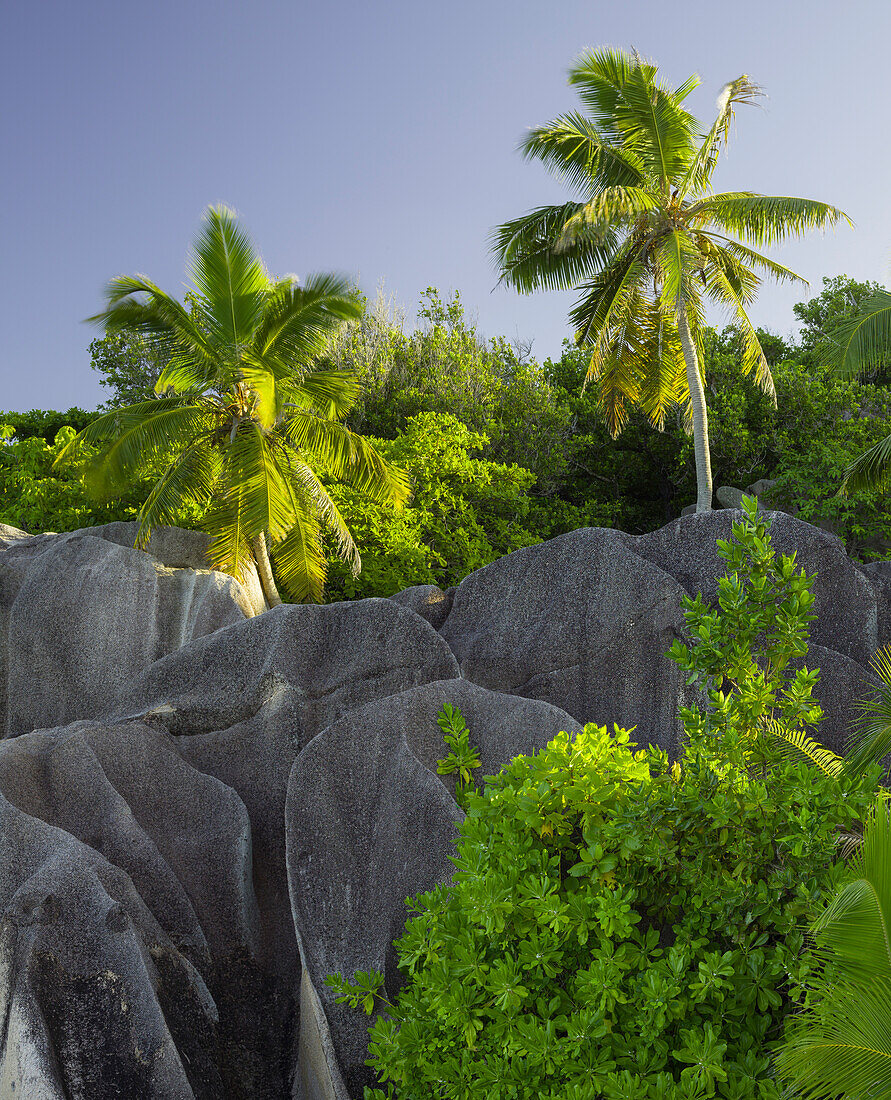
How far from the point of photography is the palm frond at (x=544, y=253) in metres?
16.8

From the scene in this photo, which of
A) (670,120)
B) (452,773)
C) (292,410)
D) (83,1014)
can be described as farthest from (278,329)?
(83,1014)

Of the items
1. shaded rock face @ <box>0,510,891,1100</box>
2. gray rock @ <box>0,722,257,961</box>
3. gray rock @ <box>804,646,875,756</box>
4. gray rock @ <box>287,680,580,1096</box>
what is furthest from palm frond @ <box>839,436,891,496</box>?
gray rock @ <box>0,722,257,961</box>

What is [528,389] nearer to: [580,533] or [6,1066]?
[580,533]

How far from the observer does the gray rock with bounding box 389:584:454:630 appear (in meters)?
9.90

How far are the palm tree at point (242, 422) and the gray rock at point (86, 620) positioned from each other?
1125mm

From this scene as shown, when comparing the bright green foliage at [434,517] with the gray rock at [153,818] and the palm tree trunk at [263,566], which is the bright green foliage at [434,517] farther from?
the gray rock at [153,818]

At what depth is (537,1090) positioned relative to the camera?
345 centimetres

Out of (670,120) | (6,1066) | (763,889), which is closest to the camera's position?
(763,889)

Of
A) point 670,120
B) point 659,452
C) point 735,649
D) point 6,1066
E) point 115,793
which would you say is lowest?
point 6,1066

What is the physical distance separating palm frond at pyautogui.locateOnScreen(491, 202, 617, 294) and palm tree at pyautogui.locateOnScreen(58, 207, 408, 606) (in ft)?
14.1

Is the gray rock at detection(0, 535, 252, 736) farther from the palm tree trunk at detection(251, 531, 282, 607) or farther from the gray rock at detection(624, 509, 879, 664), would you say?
the gray rock at detection(624, 509, 879, 664)

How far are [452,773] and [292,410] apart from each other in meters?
9.69

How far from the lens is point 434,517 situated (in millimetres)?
17172

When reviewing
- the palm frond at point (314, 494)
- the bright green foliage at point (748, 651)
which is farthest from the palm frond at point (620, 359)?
the bright green foliage at point (748, 651)
